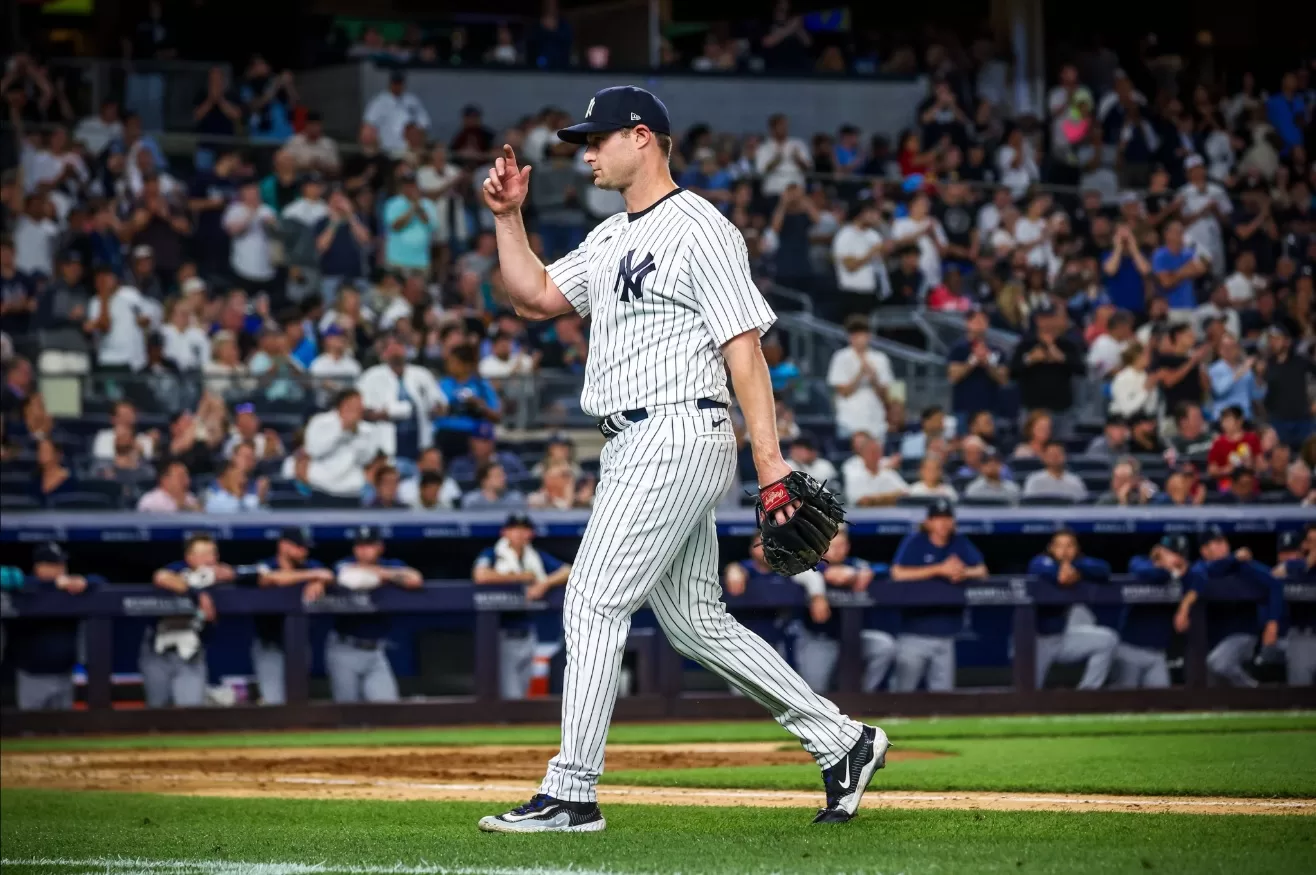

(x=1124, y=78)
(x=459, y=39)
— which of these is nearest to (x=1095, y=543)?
(x=1124, y=78)

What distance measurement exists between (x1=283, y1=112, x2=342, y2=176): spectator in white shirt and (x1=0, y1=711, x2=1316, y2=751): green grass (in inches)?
233

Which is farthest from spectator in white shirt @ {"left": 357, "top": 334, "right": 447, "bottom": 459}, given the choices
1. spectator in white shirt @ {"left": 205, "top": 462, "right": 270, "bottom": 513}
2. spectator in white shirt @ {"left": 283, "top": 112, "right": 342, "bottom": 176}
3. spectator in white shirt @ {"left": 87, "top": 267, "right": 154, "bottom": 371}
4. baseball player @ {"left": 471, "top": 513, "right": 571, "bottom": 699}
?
spectator in white shirt @ {"left": 283, "top": 112, "right": 342, "bottom": 176}

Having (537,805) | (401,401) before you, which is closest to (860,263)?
(401,401)

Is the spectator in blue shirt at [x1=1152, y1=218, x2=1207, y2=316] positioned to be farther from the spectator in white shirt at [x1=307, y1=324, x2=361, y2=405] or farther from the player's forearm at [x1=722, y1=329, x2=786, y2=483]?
the player's forearm at [x1=722, y1=329, x2=786, y2=483]

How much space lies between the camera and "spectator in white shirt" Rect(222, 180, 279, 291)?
49.6ft

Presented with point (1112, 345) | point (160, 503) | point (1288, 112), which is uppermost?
point (1288, 112)

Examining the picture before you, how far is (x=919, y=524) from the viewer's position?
41.2 ft

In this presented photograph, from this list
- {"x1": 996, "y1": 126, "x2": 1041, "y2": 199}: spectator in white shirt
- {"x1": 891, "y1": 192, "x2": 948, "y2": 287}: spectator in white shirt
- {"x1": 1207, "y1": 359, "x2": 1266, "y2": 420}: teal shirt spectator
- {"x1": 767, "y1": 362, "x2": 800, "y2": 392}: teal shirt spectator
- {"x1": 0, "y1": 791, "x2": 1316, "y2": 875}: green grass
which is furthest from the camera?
{"x1": 996, "y1": 126, "x2": 1041, "y2": 199}: spectator in white shirt

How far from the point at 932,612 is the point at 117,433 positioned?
535cm

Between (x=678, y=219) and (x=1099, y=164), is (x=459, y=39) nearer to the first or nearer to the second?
(x=1099, y=164)

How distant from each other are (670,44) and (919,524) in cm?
1125

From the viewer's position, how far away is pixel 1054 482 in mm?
13422

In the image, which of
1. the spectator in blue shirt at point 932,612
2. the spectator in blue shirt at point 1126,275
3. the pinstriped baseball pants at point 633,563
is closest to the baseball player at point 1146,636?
the spectator in blue shirt at point 932,612

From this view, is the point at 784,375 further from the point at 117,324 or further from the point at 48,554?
the point at 48,554
